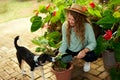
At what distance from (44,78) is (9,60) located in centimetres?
95

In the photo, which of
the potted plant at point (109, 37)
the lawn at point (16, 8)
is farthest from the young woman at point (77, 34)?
the lawn at point (16, 8)

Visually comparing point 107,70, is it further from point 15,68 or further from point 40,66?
point 15,68

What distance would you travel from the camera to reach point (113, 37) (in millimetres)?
2586

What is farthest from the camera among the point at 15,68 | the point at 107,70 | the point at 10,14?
the point at 10,14

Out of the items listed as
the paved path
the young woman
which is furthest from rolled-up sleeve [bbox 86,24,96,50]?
the paved path

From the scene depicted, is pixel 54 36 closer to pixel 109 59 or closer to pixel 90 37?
pixel 90 37

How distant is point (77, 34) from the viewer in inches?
99.5

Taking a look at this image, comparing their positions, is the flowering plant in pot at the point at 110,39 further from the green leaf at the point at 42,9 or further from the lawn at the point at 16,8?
the lawn at the point at 16,8

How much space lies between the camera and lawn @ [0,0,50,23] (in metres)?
6.25

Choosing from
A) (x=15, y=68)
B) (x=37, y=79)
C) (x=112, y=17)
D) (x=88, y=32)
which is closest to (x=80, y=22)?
(x=88, y=32)

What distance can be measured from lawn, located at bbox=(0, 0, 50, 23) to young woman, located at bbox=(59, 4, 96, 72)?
361 cm

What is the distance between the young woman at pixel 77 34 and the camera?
95.5 inches

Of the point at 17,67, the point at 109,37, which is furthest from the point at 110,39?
the point at 17,67

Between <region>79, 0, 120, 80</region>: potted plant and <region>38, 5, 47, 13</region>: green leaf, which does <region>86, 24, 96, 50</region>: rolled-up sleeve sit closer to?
<region>79, 0, 120, 80</region>: potted plant
